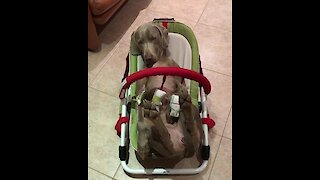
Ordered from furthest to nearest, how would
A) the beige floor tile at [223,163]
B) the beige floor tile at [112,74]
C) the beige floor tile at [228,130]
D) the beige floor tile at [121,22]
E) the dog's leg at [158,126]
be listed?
the beige floor tile at [121,22] < the beige floor tile at [112,74] < the beige floor tile at [228,130] < the beige floor tile at [223,163] < the dog's leg at [158,126]

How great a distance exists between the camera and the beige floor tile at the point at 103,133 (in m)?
1.45

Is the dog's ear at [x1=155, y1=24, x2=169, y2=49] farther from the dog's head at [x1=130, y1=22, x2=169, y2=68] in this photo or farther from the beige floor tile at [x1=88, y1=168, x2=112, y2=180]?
the beige floor tile at [x1=88, y1=168, x2=112, y2=180]

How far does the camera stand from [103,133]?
1.55 meters

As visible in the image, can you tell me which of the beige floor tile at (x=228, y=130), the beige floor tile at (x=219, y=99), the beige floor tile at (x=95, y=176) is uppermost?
the beige floor tile at (x=219, y=99)

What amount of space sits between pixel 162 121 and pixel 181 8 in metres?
1.25

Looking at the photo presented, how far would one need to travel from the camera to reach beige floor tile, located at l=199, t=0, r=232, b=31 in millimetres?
2100

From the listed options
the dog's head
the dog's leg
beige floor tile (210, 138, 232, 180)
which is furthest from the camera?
beige floor tile (210, 138, 232, 180)

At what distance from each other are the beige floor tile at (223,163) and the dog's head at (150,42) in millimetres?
575

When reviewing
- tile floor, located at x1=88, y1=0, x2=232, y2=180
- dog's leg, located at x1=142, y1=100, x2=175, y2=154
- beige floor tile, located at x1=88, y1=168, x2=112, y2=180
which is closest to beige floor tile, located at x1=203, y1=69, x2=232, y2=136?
tile floor, located at x1=88, y1=0, x2=232, y2=180

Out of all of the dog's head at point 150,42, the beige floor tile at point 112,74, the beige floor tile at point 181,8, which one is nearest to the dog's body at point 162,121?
the dog's head at point 150,42

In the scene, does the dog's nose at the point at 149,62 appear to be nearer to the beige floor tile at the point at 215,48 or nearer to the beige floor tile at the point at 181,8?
the beige floor tile at the point at 215,48

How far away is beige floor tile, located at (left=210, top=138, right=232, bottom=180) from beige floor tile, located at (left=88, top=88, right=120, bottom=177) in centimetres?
48

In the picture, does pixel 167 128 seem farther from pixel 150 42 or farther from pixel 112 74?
pixel 112 74
